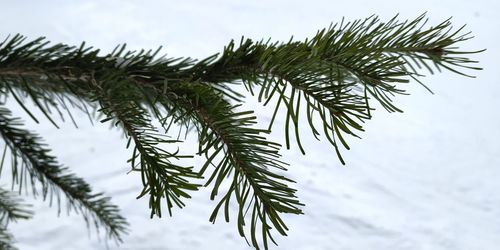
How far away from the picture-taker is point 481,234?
Result: 96 centimetres

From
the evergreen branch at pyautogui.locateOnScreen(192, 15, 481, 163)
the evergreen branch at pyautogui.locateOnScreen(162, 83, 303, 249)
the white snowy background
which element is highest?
the white snowy background

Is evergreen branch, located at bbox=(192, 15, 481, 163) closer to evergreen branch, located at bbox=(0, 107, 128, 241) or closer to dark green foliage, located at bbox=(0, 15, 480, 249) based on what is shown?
dark green foliage, located at bbox=(0, 15, 480, 249)

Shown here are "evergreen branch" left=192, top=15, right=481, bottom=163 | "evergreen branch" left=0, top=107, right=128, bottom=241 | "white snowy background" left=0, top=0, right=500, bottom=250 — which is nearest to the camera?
"evergreen branch" left=192, top=15, right=481, bottom=163

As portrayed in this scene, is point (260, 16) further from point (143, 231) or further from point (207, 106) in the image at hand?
point (207, 106)

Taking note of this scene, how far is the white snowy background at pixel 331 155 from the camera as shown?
0.93 m

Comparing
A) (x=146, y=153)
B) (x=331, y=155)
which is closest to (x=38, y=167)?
(x=146, y=153)

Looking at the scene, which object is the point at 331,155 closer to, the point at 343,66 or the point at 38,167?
the point at 38,167

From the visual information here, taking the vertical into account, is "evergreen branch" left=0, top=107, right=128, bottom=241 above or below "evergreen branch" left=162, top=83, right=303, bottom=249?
above

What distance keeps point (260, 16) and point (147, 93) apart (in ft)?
4.83

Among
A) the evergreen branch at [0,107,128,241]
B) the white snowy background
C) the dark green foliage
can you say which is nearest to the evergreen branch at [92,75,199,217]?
the dark green foliage

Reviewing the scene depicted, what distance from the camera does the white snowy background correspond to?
928 millimetres

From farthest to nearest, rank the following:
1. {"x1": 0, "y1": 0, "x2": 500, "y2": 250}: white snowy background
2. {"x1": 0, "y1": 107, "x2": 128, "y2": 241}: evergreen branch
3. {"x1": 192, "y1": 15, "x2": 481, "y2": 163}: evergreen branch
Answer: {"x1": 0, "y1": 0, "x2": 500, "y2": 250}: white snowy background → {"x1": 0, "y1": 107, "x2": 128, "y2": 241}: evergreen branch → {"x1": 192, "y1": 15, "x2": 481, "y2": 163}: evergreen branch

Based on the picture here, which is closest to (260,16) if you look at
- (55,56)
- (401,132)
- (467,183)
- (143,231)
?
(401,132)

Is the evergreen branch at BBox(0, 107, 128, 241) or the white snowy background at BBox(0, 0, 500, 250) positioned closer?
the evergreen branch at BBox(0, 107, 128, 241)
